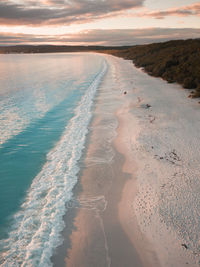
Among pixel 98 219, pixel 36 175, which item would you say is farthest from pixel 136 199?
pixel 36 175

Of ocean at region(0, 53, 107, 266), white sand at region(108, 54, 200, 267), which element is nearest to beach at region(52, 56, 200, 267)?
white sand at region(108, 54, 200, 267)

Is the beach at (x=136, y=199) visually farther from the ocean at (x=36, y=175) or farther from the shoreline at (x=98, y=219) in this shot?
the ocean at (x=36, y=175)

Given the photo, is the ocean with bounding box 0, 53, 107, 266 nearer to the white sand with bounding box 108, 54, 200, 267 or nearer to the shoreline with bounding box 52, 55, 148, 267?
the shoreline with bounding box 52, 55, 148, 267

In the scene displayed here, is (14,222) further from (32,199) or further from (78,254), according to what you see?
(78,254)

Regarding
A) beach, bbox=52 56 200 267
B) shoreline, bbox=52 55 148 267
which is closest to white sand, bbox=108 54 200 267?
beach, bbox=52 56 200 267

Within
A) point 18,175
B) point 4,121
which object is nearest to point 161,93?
point 4,121

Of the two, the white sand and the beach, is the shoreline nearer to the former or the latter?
the beach

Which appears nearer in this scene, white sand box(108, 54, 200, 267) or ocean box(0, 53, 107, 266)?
white sand box(108, 54, 200, 267)

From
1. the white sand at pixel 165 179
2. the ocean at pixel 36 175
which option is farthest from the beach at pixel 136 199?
the ocean at pixel 36 175
